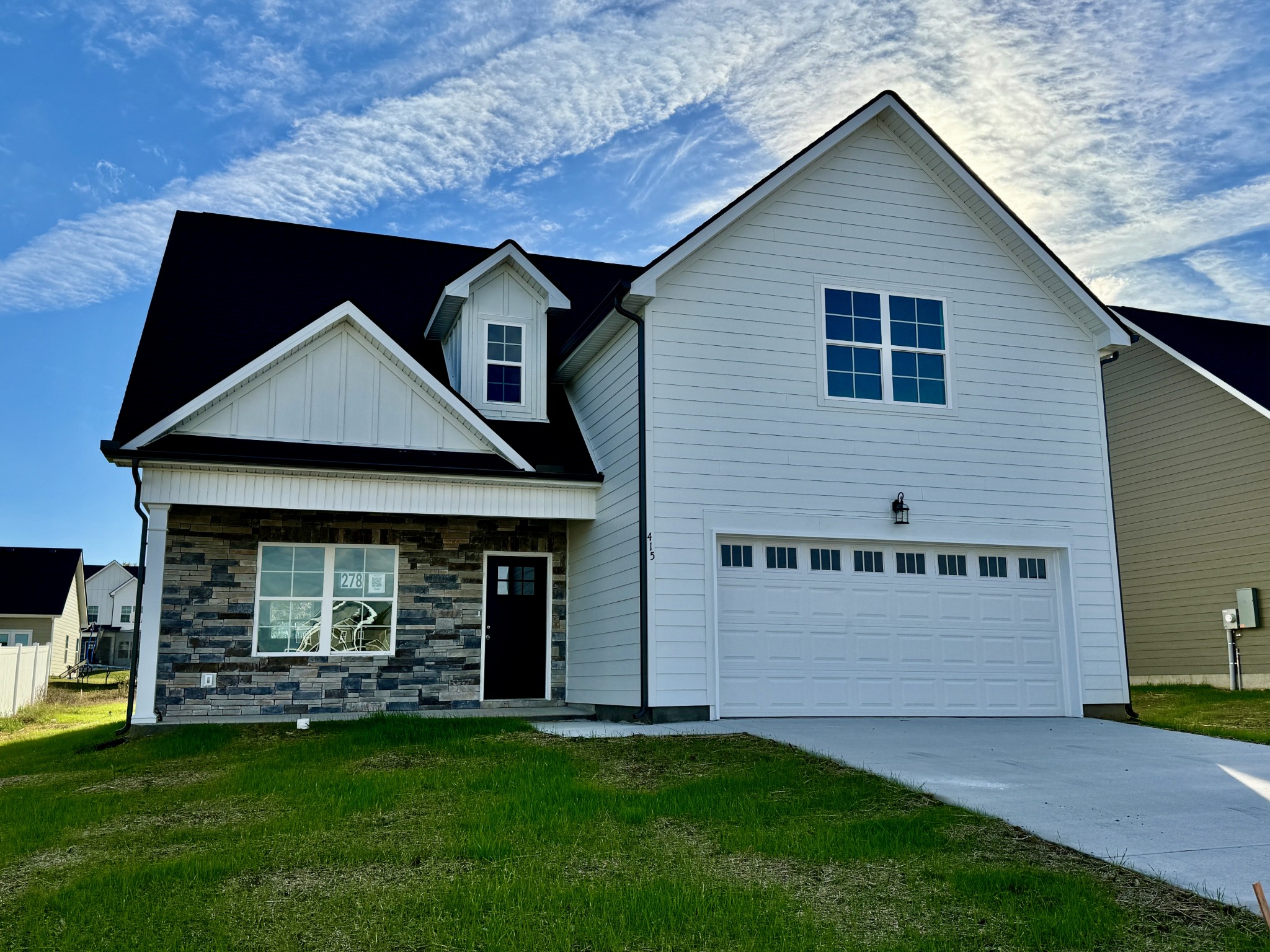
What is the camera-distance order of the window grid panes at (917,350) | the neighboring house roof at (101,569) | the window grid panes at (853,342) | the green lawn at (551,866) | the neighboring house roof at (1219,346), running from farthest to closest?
the neighboring house roof at (101,569) → the neighboring house roof at (1219,346) → the window grid panes at (917,350) → the window grid panes at (853,342) → the green lawn at (551,866)

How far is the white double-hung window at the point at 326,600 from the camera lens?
45.0 ft

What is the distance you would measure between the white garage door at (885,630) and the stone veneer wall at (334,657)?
3348mm

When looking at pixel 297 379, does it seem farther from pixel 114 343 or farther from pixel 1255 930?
pixel 114 343

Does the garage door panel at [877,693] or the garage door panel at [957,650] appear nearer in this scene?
the garage door panel at [877,693]

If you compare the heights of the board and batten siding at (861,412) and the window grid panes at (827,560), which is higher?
the board and batten siding at (861,412)

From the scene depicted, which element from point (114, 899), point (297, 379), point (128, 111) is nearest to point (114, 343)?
point (128, 111)

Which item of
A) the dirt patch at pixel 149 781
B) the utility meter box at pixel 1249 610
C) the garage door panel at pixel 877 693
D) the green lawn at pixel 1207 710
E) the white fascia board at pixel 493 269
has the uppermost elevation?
the white fascia board at pixel 493 269

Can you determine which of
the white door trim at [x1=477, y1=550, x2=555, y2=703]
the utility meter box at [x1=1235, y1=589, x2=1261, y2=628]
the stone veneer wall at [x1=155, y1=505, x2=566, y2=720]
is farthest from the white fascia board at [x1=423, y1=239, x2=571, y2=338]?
the utility meter box at [x1=1235, y1=589, x2=1261, y2=628]

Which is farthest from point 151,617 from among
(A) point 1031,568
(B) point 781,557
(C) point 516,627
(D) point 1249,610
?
(D) point 1249,610

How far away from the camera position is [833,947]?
488cm

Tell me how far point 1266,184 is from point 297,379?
17.3 m

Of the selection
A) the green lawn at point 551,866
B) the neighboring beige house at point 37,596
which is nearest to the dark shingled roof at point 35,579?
the neighboring beige house at point 37,596

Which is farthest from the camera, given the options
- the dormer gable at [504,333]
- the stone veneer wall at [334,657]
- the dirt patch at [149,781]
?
the dormer gable at [504,333]

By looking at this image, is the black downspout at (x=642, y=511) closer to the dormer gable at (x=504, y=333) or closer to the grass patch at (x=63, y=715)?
the dormer gable at (x=504, y=333)
